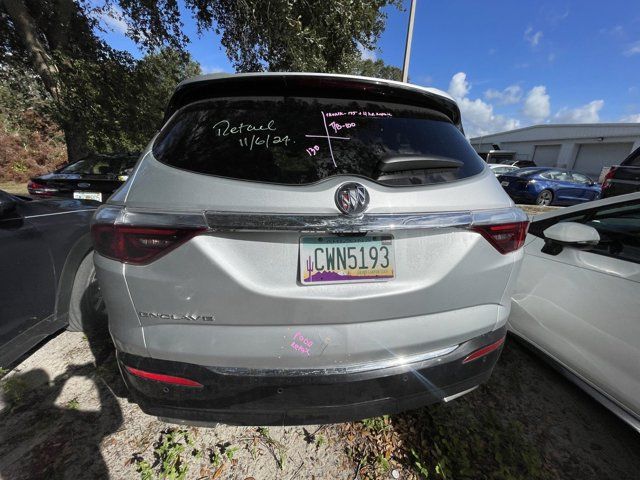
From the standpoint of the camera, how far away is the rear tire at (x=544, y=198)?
1150 cm

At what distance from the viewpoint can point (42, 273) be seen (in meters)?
2.14

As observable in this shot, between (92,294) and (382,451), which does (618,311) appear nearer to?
(382,451)

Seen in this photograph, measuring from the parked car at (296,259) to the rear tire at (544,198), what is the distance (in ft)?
40.6

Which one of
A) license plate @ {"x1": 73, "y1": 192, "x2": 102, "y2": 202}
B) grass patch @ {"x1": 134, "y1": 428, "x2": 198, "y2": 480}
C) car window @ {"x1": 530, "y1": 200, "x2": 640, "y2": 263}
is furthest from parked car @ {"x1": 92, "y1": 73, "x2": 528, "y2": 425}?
license plate @ {"x1": 73, "y1": 192, "x2": 102, "y2": 202}

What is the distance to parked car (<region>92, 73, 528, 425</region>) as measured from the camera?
3.74 feet

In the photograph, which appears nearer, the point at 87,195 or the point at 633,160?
the point at 87,195

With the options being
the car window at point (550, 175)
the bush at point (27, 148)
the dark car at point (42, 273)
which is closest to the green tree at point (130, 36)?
the bush at point (27, 148)

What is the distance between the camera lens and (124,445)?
5.54ft

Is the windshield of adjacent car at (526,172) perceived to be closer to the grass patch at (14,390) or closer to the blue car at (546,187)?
the blue car at (546,187)

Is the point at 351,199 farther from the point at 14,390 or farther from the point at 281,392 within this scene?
the point at 14,390

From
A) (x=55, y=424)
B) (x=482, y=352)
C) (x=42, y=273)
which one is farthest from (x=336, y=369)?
(x=42, y=273)

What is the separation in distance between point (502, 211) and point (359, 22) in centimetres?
864

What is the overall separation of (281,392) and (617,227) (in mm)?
2435

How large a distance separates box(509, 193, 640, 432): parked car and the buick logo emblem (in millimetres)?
1573
